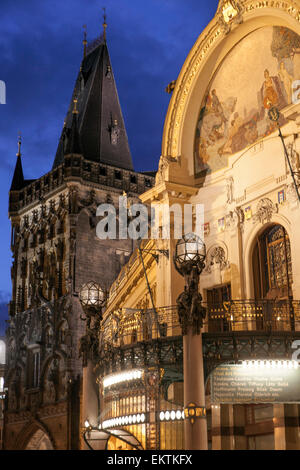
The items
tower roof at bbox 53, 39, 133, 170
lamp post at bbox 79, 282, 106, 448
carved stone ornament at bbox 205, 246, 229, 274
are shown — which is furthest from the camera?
tower roof at bbox 53, 39, 133, 170

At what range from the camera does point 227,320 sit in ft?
71.6

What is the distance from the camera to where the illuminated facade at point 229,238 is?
72.2ft

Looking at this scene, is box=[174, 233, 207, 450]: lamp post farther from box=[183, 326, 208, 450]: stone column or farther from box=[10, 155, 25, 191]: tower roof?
box=[10, 155, 25, 191]: tower roof

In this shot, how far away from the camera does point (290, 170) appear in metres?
23.1

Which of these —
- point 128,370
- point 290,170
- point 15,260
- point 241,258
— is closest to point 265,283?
point 241,258

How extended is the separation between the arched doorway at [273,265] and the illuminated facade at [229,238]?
4cm

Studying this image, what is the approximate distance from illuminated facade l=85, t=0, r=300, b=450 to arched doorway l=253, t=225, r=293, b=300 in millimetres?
37

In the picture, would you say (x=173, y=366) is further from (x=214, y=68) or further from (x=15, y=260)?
(x=15, y=260)

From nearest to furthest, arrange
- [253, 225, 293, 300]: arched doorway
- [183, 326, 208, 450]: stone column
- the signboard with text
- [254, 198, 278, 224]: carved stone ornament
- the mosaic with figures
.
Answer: [183, 326, 208, 450]: stone column → the signboard with text → [253, 225, 293, 300]: arched doorway → the mosaic with figures → [254, 198, 278, 224]: carved stone ornament

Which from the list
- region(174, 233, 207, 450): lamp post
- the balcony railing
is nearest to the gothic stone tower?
the balcony railing

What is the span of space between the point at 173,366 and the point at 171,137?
1091 cm

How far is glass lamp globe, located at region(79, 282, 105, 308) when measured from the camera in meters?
25.5
